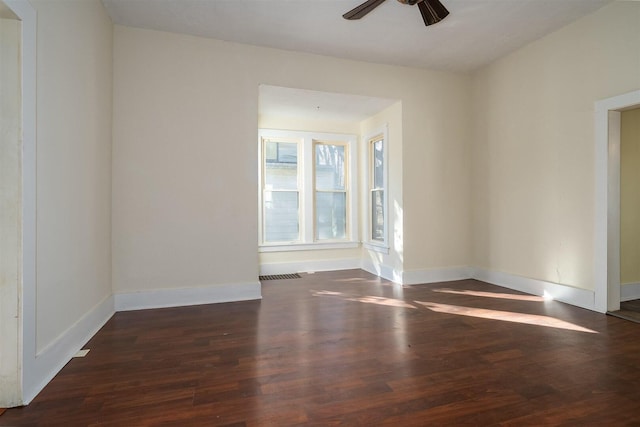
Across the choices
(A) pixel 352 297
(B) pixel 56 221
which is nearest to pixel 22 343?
(B) pixel 56 221

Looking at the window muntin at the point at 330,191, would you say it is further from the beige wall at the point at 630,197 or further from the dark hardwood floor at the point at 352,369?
the beige wall at the point at 630,197

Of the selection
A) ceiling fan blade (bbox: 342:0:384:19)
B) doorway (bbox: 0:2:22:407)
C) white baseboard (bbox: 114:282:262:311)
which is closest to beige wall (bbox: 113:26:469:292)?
white baseboard (bbox: 114:282:262:311)

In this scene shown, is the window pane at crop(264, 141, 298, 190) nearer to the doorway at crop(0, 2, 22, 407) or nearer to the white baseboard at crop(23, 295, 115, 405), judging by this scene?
the white baseboard at crop(23, 295, 115, 405)

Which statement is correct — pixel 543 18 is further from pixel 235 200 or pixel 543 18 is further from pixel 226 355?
pixel 226 355

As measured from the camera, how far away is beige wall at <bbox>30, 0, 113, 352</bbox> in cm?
191

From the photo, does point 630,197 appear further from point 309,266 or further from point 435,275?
point 309,266

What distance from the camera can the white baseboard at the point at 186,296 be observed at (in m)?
3.29

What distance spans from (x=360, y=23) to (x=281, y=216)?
9.57ft

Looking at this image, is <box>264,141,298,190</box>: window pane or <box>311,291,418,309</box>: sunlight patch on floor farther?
<box>264,141,298,190</box>: window pane

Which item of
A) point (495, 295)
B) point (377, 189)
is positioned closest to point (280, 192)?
point (377, 189)

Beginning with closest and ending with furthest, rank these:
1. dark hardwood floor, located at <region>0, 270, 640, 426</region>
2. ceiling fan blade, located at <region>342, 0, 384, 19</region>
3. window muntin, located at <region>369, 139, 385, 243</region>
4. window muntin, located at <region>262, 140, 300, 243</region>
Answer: dark hardwood floor, located at <region>0, 270, 640, 426</region>, ceiling fan blade, located at <region>342, 0, 384, 19</region>, window muntin, located at <region>369, 139, 385, 243</region>, window muntin, located at <region>262, 140, 300, 243</region>

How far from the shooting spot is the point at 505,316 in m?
3.01

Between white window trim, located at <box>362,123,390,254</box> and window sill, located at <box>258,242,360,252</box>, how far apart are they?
30cm

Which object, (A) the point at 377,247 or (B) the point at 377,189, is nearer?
(A) the point at 377,247
